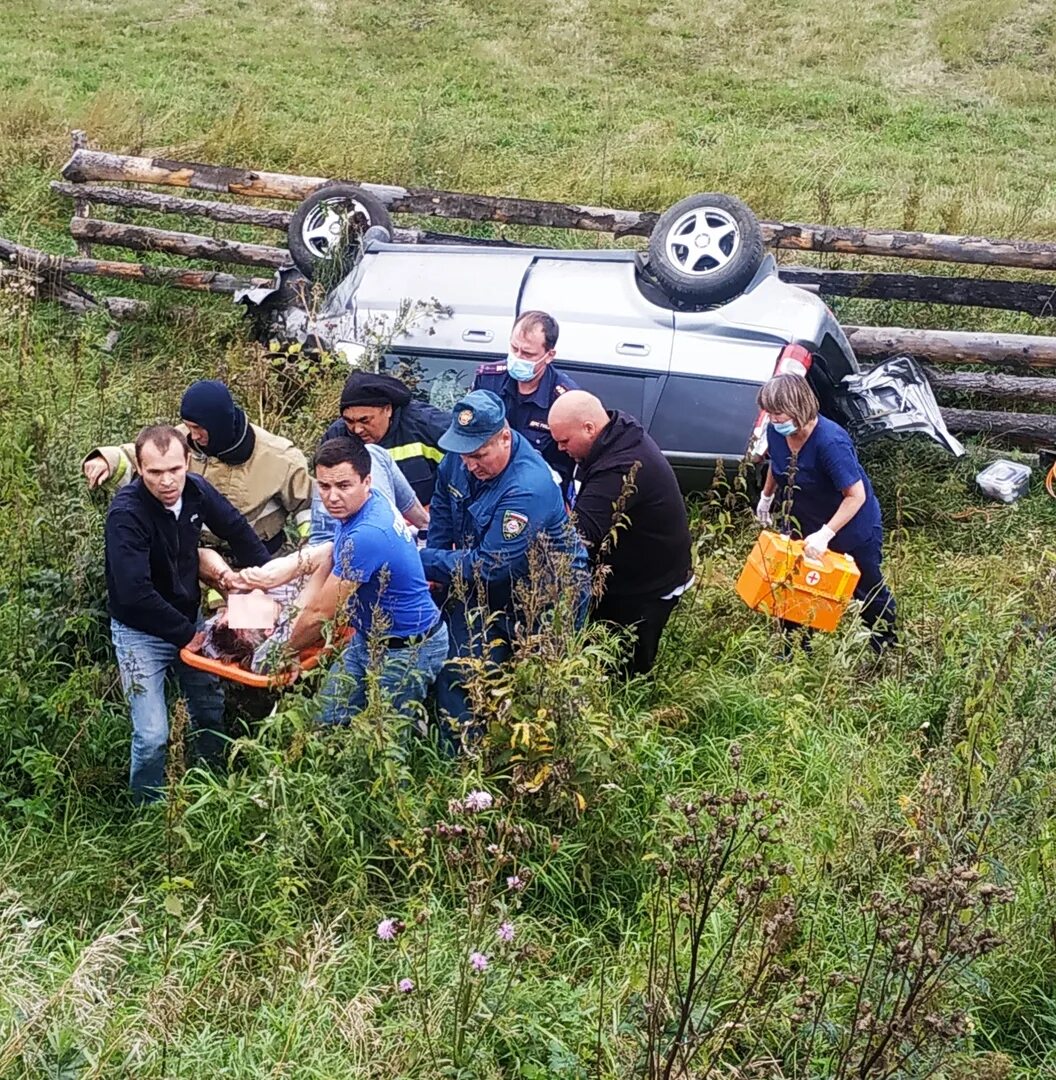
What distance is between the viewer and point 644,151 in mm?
14844

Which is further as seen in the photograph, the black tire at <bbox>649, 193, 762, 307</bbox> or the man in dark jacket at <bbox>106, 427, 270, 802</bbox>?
the black tire at <bbox>649, 193, 762, 307</bbox>

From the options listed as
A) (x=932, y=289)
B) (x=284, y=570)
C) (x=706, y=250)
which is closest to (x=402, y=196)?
(x=706, y=250)

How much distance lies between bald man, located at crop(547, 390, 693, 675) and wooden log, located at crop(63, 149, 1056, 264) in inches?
205

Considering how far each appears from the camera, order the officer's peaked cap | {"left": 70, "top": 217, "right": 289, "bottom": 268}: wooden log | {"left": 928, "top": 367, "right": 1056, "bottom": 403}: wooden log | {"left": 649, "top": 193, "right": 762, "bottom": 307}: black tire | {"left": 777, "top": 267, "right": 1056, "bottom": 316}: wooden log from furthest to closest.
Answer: {"left": 70, "top": 217, "right": 289, "bottom": 268}: wooden log
{"left": 777, "top": 267, "right": 1056, "bottom": 316}: wooden log
{"left": 928, "top": 367, "right": 1056, "bottom": 403}: wooden log
{"left": 649, "top": 193, "right": 762, "bottom": 307}: black tire
the officer's peaked cap

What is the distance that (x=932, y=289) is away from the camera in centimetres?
936

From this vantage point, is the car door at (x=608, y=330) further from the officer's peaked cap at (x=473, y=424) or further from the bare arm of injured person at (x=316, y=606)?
the bare arm of injured person at (x=316, y=606)

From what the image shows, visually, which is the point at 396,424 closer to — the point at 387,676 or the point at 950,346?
the point at 387,676

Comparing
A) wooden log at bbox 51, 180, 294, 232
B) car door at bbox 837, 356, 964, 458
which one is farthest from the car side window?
wooden log at bbox 51, 180, 294, 232

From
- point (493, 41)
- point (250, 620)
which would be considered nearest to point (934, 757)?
point (250, 620)

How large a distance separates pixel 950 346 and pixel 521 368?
4530 millimetres

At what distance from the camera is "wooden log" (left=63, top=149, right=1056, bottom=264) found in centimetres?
972

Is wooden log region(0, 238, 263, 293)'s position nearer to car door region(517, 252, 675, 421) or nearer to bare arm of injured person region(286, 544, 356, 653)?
car door region(517, 252, 675, 421)

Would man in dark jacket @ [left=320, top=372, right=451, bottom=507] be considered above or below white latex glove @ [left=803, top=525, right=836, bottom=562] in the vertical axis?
above

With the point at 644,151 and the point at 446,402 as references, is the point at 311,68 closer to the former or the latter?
the point at 644,151
